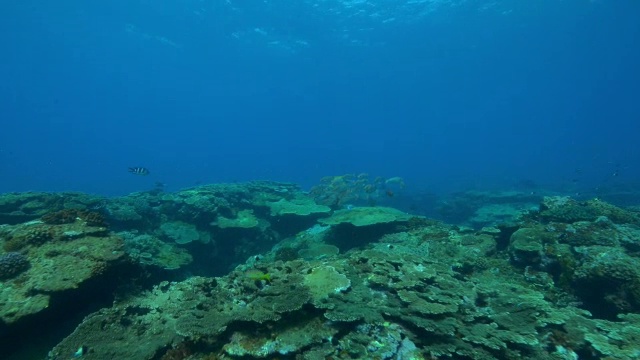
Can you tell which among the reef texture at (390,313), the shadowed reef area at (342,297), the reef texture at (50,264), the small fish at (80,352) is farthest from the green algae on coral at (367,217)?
the small fish at (80,352)

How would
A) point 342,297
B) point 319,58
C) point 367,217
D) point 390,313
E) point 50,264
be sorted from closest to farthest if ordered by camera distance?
point 390,313, point 342,297, point 50,264, point 367,217, point 319,58

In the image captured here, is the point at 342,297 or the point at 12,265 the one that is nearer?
the point at 342,297

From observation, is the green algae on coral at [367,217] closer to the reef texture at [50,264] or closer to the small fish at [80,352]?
the reef texture at [50,264]

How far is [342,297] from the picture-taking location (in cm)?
616

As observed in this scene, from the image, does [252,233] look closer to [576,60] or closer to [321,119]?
[576,60]

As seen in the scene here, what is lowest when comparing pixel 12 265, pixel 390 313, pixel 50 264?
pixel 390 313

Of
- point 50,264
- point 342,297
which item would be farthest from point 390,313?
point 50,264

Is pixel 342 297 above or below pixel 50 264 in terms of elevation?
below

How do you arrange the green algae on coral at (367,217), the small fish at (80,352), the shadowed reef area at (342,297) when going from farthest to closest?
the green algae on coral at (367,217) < the shadowed reef area at (342,297) < the small fish at (80,352)

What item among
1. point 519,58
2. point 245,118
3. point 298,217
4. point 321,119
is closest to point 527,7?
point 519,58

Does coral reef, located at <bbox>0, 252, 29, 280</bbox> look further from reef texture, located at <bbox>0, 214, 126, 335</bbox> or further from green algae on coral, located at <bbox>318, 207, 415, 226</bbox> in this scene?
green algae on coral, located at <bbox>318, 207, 415, 226</bbox>

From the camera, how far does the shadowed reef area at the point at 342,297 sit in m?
5.36

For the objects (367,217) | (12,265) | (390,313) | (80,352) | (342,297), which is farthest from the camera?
(367,217)

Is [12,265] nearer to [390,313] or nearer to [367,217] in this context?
[390,313]
